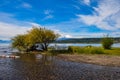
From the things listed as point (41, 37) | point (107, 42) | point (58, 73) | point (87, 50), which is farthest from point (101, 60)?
point (41, 37)

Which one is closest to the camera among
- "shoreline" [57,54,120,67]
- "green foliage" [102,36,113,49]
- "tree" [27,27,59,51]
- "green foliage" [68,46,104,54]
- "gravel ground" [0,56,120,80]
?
"gravel ground" [0,56,120,80]

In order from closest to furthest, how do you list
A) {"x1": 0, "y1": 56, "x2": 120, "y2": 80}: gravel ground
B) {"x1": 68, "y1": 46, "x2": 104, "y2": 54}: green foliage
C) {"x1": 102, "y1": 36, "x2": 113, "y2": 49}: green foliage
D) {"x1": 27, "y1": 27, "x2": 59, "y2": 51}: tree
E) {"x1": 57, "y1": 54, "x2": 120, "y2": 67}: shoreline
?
{"x1": 0, "y1": 56, "x2": 120, "y2": 80}: gravel ground
{"x1": 57, "y1": 54, "x2": 120, "y2": 67}: shoreline
{"x1": 68, "y1": 46, "x2": 104, "y2": 54}: green foliage
{"x1": 102, "y1": 36, "x2": 113, "y2": 49}: green foliage
{"x1": 27, "y1": 27, "x2": 59, "y2": 51}: tree

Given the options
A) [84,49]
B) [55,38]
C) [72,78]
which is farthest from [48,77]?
[55,38]

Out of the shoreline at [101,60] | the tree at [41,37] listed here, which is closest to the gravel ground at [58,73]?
the shoreline at [101,60]

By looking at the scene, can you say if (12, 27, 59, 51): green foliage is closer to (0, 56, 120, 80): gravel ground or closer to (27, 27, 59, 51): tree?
(27, 27, 59, 51): tree

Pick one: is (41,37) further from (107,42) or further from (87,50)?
(107,42)

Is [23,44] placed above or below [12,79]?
above

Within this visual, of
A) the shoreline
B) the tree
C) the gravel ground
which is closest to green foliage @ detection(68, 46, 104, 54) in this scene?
the tree

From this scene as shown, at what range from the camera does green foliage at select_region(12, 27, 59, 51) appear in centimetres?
7100

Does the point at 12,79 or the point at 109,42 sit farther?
the point at 109,42

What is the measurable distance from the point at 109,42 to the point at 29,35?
2354 centimetres

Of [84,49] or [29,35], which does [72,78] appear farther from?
[29,35]

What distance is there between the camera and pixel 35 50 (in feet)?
241

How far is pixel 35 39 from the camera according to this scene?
2795 inches
